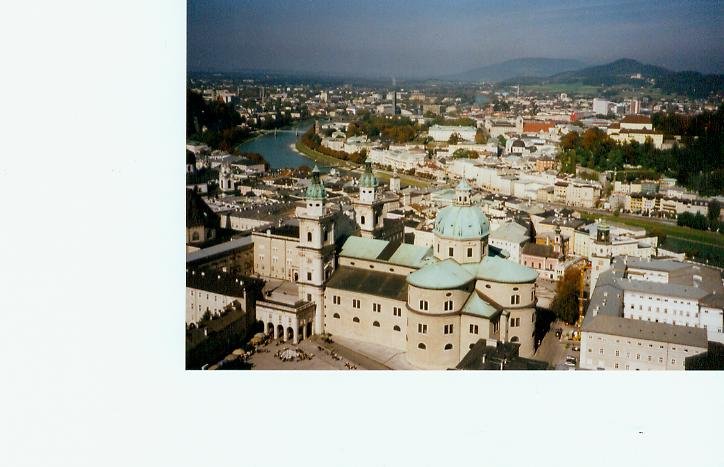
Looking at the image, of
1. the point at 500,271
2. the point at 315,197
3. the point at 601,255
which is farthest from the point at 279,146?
the point at 601,255

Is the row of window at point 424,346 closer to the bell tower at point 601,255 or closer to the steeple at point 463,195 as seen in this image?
the steeple at point 463,195

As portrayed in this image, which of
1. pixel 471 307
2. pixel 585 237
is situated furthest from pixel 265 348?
pixel 585 237

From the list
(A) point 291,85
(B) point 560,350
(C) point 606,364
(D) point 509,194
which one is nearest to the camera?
(C) point 606,364

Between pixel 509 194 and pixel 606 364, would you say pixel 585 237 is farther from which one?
pixel 606 364

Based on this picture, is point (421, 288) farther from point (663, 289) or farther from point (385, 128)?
point (385, 128)

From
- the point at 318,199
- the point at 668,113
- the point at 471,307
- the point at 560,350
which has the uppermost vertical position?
the point at 668,113

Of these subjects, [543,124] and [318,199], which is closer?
Answer: [318,199]
